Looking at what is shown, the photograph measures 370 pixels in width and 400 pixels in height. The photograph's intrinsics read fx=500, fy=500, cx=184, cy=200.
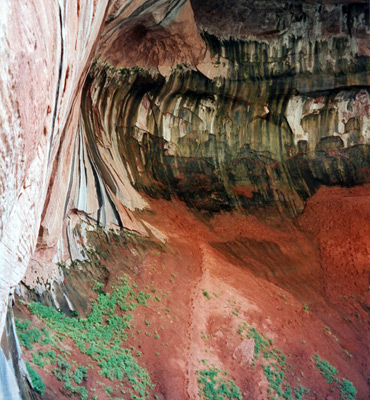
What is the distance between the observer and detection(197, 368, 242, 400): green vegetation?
22.8 ft

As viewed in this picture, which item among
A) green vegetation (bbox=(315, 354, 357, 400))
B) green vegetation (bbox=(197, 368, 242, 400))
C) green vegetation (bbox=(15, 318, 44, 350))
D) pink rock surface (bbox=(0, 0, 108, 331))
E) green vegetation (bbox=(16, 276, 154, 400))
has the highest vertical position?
pink rock surface (bbox=(0, 0, 108, 331))

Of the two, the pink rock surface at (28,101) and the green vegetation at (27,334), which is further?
the green vegetation at (27,334)

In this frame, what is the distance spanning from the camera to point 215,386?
7.15 m

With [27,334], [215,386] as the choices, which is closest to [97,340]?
[27,334]

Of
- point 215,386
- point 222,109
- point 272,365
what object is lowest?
point 272,365

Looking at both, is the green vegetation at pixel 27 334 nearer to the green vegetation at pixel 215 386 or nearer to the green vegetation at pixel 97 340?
the green vegetation at pixel 97 340

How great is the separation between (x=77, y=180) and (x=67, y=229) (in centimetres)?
84

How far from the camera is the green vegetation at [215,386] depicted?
6.96 meters

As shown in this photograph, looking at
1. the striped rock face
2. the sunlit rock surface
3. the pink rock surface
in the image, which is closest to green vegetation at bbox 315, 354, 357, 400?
the sunlit rock surface

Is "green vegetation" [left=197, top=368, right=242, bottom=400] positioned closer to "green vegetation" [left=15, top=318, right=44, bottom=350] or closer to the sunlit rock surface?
"green vegetation" [left=15, top=318, right=44, bottom=350]

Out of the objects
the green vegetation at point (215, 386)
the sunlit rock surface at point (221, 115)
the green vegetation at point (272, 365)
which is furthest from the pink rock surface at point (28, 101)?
the green vegetation at point (272, 365)

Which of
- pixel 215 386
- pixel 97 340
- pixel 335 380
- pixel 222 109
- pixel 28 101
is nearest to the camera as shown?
pixel 28 101

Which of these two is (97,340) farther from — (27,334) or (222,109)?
(222,109)

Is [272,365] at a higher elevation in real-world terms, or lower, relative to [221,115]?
lower
